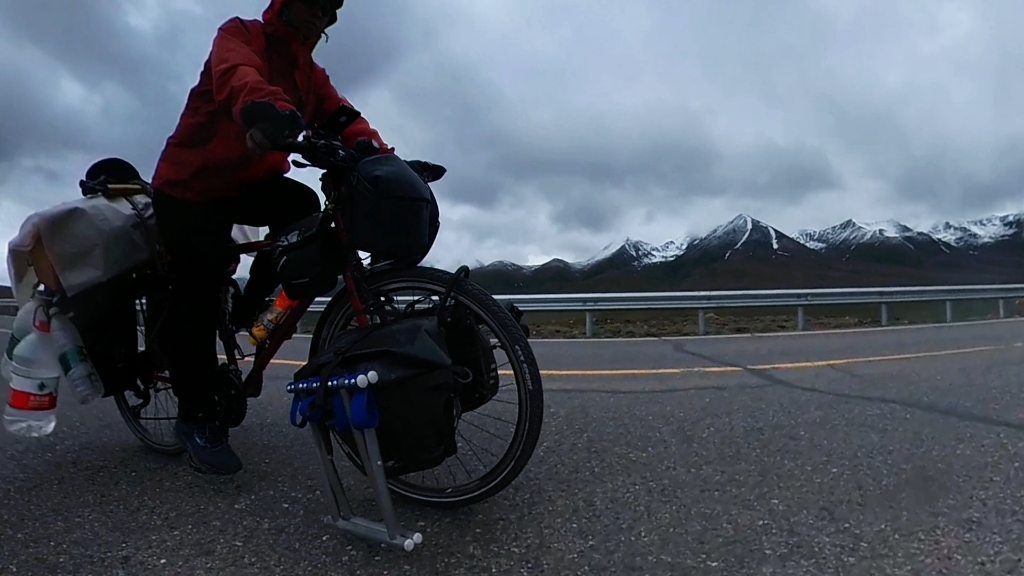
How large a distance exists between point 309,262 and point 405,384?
717 millimetres

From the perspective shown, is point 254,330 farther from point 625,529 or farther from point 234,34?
point 625,529

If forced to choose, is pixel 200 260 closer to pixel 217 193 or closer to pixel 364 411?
pixel 217 193

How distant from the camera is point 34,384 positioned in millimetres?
2518

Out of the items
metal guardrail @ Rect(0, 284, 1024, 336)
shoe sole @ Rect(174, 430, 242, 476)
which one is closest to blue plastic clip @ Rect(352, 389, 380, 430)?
shoe sole @ Rect(174, 430, 242, 476)

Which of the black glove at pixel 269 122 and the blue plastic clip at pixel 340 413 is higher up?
the black glove at pixel 269 122

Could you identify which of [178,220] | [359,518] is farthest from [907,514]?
[178,220]

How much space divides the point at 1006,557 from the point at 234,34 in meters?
2.78

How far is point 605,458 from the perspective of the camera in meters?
2.67

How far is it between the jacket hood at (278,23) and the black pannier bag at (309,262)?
682 mm

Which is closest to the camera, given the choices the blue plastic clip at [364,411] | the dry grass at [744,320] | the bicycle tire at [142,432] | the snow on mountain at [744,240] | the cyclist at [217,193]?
the blue plastic clip at [364,411]

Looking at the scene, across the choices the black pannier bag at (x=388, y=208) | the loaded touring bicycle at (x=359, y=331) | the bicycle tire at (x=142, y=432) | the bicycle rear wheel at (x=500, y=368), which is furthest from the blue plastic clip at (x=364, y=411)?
the bicycle tire at (x=142, y=432)

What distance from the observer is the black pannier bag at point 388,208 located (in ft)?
6.72

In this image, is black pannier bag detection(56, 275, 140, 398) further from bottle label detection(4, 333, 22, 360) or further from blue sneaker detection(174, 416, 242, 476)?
blue sneaker detection(174, 416, 242, 476)

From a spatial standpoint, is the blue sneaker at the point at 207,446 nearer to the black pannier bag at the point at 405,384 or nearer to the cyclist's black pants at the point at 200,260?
the cyclist's black pants at the point at 200,260
